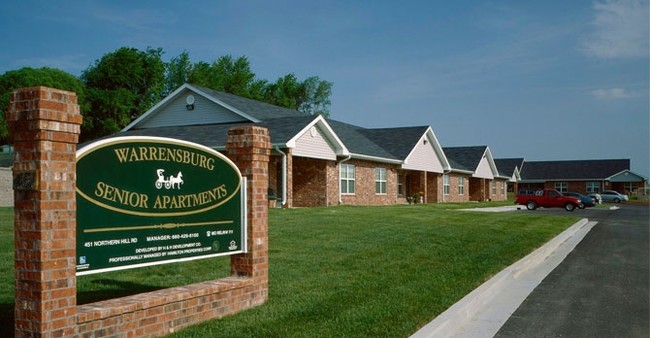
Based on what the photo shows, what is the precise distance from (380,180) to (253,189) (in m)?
27.5

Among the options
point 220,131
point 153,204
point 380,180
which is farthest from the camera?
point 380,180

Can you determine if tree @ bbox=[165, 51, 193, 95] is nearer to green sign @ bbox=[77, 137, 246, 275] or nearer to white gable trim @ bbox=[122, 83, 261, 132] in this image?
white gable trim @ bbox=[122, 83, 261, 132]

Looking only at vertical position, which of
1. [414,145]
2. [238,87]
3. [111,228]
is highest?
[238,87]

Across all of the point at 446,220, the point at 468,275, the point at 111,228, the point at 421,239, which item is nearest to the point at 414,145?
the point at 446,220

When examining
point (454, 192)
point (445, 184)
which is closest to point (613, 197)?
point (454, 192)

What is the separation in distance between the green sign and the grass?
0.96 m

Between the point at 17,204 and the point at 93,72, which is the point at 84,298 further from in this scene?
the point at 93,72

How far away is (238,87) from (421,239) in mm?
55705

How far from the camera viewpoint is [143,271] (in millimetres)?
9898

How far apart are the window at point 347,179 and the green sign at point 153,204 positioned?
22661 mm

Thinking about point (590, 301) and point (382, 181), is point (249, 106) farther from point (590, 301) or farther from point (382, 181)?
point (590, 301)

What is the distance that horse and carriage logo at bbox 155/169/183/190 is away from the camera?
6244 mm

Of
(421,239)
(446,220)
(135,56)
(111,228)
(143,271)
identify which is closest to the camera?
(111,228)

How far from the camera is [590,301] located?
28.9ft
